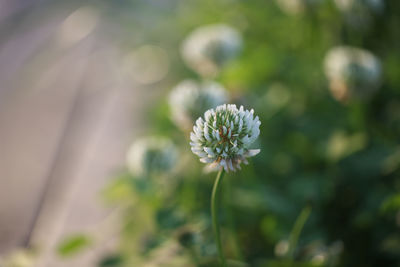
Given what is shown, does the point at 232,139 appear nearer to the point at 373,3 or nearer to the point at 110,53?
the point at 373,3

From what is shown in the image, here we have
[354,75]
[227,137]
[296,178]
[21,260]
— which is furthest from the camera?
[296,178]

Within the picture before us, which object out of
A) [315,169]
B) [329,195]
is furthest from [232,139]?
[315,169]

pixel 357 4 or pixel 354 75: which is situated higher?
pixel 357 4

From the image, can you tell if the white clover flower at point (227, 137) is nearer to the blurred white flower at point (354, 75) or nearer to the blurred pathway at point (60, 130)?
the blurred white flower at point (354, 75)

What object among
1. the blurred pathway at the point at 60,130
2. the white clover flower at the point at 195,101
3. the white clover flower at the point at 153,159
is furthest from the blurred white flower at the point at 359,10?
the blurred pathway at the point at 60,130

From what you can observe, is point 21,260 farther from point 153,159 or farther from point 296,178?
point 296,178

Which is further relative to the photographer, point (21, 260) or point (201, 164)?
point (201, 164)

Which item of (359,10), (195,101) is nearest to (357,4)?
(359,10)

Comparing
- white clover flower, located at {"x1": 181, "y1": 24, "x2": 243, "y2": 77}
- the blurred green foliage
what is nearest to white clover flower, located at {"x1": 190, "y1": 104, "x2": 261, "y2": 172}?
the blurred green foliage
